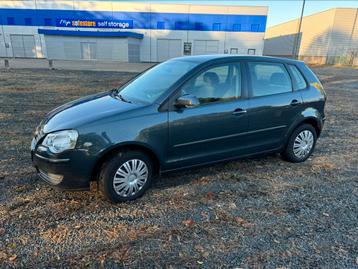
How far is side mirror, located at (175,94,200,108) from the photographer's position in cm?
331

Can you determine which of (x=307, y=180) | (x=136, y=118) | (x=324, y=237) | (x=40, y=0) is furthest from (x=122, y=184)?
(x=40, y=0)

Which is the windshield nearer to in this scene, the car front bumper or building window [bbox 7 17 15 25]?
the car front bumper

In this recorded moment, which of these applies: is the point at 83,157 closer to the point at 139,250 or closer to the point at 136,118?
the point at 136,118

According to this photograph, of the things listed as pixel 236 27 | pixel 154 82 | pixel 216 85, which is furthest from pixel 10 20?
pixel 216 85

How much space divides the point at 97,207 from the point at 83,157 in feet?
2.18

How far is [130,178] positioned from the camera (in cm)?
328

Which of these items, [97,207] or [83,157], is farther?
[97,207]

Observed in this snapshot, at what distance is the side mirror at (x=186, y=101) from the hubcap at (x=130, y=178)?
Result: 2.80ft

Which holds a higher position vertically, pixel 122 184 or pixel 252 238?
pixel 122 184

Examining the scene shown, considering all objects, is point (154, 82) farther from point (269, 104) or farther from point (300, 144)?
point (300, 144)

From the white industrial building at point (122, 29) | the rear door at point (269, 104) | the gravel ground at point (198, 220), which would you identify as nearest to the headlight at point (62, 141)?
the gravel ground at point (198, 220)

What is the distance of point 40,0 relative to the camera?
4275 centimetres

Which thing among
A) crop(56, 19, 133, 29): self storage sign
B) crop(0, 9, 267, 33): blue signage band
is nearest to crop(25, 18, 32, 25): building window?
crop(0, 9, 267, 33): blue signage band

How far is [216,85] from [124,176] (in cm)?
174
